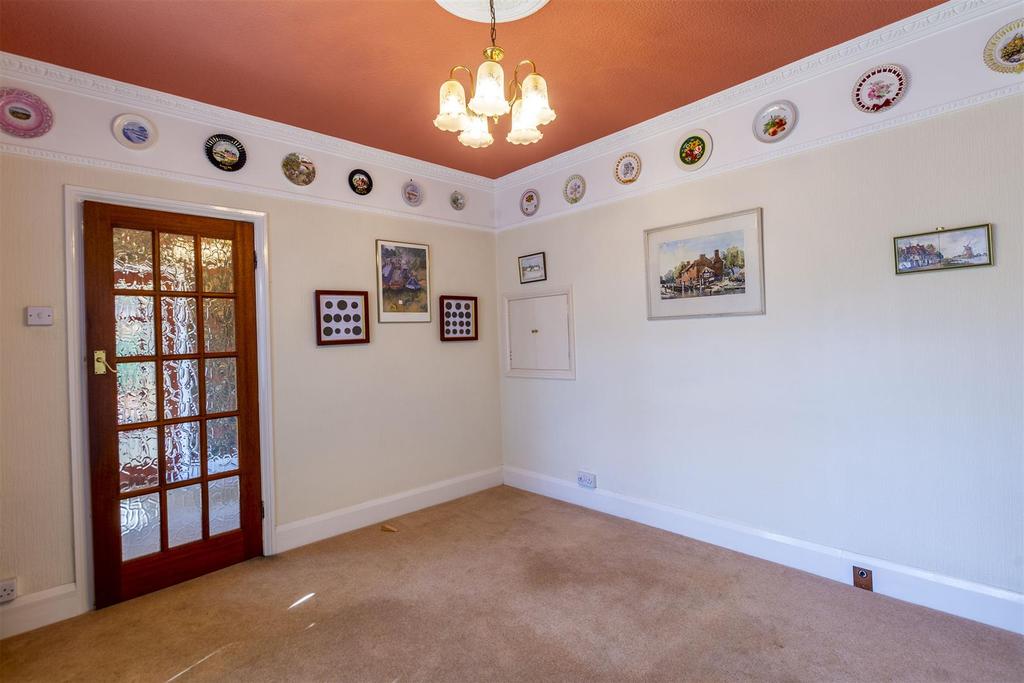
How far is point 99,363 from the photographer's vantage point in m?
2.53

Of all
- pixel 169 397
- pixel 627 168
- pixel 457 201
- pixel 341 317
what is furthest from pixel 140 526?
pixel 627 168

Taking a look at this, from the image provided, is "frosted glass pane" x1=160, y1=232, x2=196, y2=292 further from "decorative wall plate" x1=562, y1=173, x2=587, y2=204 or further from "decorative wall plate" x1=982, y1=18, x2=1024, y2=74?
"decorative wall plate" x1=982, y1=18, x2=1024, y2=74

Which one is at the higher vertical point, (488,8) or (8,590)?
(488,8)

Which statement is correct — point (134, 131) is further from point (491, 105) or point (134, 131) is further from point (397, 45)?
point (491, 105)

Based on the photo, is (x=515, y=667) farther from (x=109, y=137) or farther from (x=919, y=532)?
(x=109, y=137)

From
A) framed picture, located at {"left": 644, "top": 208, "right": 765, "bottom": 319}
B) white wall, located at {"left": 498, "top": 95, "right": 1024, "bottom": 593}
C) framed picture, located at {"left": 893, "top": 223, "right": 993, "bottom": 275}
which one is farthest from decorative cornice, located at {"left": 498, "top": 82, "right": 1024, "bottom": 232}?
framed picture, located at {"left": 893, "top": 223, "right": 993, "bottom": 275}

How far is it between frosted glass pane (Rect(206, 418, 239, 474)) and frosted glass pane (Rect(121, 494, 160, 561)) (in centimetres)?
32

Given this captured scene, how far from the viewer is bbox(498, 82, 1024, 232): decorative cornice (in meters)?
2.13

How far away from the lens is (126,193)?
2631 mm

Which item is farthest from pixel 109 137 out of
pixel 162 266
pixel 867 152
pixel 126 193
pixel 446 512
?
pixel 867 152

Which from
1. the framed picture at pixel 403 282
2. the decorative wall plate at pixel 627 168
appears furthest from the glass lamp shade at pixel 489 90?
the framed picture at pixel 403 282

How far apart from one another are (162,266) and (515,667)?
2.80m

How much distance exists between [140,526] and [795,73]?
173 inches

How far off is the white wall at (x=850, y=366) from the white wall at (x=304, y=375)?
4.21 feet
